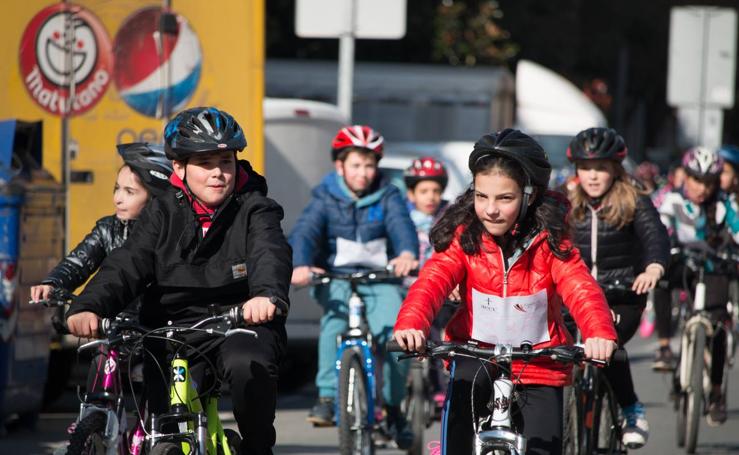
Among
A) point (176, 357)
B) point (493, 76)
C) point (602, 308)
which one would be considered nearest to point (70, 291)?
point (176, 357)

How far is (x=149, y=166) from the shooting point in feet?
23.9

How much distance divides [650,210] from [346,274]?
1677 millimetres

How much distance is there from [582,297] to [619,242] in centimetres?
298

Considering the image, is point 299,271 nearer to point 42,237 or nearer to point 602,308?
point 42,237

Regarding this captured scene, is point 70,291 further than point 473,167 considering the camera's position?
Yes

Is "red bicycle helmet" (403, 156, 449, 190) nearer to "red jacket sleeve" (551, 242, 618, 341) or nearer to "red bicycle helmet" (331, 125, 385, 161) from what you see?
"red bicycle helmet" (331, 125, 385, 161)

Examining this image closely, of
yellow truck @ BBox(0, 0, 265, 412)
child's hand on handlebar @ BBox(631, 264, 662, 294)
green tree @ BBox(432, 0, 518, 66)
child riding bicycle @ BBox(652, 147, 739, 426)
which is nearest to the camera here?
child's hand on handlebar @ BBox(631, 264, 662, 294)

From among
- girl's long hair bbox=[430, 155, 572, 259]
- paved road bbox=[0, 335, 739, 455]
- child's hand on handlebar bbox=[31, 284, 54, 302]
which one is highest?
girl's long hair bbox=[430, 155, 572, 259]

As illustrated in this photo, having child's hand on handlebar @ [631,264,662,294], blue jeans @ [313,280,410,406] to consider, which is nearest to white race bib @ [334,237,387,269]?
blue jeans @ [313,280,410,406]

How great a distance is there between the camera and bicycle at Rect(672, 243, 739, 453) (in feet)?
33.0

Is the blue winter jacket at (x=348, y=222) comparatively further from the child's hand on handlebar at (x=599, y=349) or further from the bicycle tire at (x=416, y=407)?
the child's hand on handlebar at (x=599, y=349)

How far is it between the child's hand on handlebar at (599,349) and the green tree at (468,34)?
2087 cm

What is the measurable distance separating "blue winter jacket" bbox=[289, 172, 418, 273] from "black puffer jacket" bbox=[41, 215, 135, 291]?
7.35 feet

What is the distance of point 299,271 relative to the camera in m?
8.86
